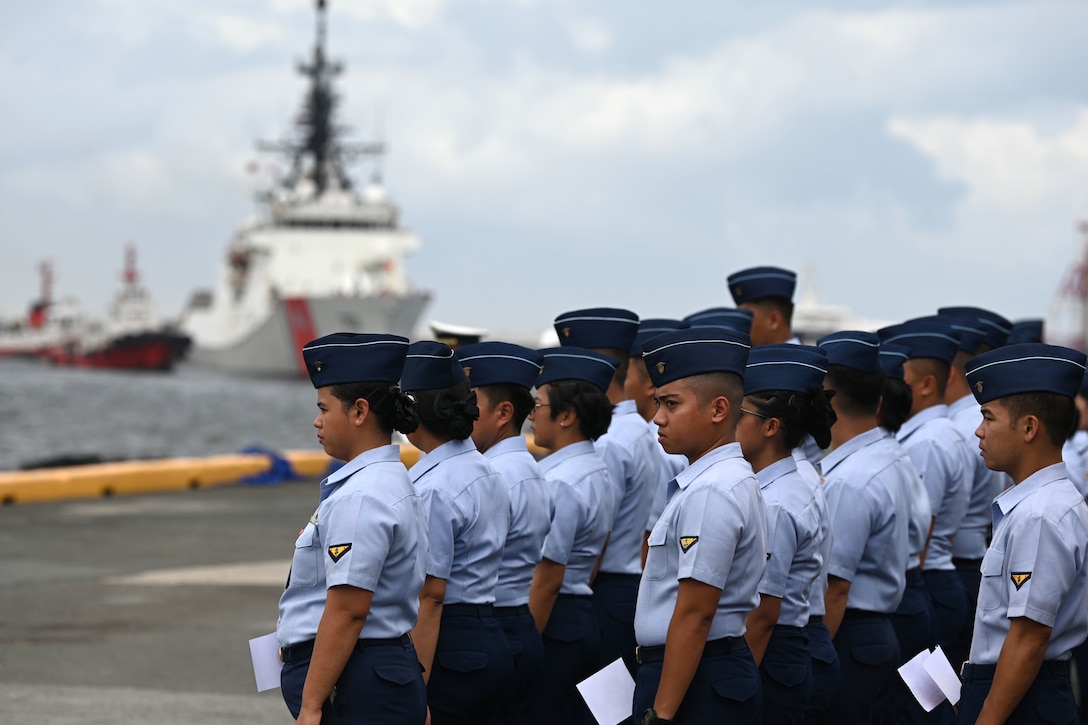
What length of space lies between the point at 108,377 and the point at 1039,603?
73.0 m

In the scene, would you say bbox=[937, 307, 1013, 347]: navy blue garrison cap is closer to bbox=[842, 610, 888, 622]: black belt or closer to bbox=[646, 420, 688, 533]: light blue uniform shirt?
bbox=[646, 420, 688, 533]: light blue uniform shirt

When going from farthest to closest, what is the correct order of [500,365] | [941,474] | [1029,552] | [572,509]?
[941,474] < [572,509] < [500,365] < [1029,552]

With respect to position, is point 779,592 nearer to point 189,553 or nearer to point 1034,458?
point 1034,458

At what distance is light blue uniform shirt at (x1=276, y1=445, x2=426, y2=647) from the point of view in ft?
11.2

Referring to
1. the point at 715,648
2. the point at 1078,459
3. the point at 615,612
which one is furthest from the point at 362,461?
the point at 1078,459

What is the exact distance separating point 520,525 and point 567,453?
1.64ft

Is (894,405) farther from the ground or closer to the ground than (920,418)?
farther from the ground

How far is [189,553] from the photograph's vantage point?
38.5 feet

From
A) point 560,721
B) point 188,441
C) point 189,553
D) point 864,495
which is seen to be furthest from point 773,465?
point 188,441

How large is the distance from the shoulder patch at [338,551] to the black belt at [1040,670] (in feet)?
5.20

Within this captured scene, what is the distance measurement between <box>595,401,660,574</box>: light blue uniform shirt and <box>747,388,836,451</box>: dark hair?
135 centimetres

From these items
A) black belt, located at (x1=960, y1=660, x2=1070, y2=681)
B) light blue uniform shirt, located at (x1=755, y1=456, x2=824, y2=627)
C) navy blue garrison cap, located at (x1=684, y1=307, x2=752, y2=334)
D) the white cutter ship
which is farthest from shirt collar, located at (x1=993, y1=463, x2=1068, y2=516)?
the white cutter ship

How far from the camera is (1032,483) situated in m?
3.62

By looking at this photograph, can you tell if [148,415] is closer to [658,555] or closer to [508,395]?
[508,395]
